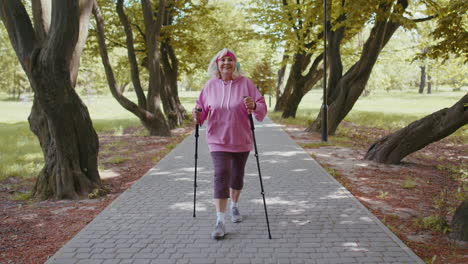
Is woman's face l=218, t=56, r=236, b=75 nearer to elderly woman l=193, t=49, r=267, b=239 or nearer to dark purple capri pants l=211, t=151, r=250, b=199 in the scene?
elderly woman l=193, t=49, r=267, b=239

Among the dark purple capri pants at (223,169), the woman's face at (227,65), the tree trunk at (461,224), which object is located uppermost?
the woman's face at (227,65)

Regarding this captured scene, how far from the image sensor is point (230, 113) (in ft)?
14.7

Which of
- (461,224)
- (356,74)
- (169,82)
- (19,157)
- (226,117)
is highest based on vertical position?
(356,74)

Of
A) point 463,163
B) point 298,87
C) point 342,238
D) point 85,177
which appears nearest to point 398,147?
point 463,163

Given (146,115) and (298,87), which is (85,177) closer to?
(146,115)

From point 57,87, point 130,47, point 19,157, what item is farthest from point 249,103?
point 130,47

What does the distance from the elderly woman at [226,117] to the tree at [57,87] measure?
2.90m

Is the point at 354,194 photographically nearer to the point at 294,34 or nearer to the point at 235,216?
the point at 235,216

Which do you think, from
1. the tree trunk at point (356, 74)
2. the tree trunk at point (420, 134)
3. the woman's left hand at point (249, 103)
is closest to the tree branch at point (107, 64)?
the tree trunk at point (356, 74)

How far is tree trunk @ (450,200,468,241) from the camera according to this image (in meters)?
4.34

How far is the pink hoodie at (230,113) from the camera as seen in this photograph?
4500 millimetres

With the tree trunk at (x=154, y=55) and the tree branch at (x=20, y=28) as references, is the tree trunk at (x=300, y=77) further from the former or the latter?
the tree branch at (x=20, y=28)

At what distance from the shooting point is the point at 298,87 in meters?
21.0

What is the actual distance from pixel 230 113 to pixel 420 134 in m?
5.42
